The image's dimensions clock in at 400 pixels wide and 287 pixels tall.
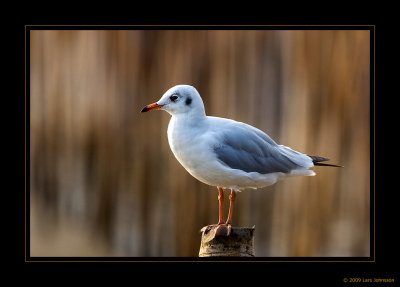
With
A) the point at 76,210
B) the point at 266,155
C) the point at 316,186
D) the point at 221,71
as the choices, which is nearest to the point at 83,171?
the point at 76,210

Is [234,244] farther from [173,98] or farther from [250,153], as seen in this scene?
[173,98]

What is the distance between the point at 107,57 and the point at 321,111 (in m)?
2.07

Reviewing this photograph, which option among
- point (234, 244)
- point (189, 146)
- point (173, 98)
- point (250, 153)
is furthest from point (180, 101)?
point (234, 244)

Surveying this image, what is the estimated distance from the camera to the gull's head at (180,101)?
375 centimetres

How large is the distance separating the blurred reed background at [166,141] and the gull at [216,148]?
4.93 ft

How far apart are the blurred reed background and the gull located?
150 centimetres

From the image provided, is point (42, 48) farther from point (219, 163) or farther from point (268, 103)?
point (219, 163)

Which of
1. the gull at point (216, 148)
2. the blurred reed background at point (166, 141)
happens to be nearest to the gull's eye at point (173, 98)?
the gull at point (216, 148)

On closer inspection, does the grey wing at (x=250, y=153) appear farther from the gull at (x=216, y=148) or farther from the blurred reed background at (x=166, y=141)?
the blurred reed background at (x=166, y=141)

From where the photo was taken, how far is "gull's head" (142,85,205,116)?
12.3 ft

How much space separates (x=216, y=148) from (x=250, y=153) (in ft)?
0.89

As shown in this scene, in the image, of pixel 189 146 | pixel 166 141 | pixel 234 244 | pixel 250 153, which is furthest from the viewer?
pixel 166 141

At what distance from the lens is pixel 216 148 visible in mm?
3744

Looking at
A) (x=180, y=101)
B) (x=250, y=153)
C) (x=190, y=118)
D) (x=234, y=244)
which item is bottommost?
(x=234, y=244)
